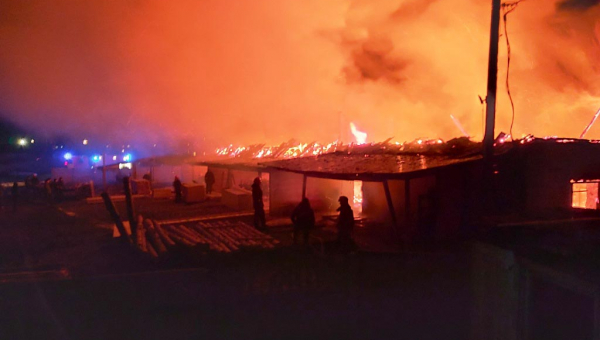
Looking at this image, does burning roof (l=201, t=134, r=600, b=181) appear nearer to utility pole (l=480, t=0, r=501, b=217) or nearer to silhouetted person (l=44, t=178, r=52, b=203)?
utility pole (l=480, t=0, r=501, b=217)

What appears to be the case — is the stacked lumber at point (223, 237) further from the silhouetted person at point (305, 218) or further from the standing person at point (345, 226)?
Result: the standing person at point (345, 226)

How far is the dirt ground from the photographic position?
5.94 meters

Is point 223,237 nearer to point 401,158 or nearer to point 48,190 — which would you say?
point 401,158

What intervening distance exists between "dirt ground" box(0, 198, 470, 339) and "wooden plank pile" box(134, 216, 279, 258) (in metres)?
0.34

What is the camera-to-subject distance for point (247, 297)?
701 cm

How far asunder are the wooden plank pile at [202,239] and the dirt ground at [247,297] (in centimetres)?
34

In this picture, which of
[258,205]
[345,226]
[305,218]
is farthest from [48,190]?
[345,226]

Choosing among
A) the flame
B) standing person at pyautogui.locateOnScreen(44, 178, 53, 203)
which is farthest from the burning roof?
standing person at pyautogui.locateOnScreen(44, 178, 53, 203)

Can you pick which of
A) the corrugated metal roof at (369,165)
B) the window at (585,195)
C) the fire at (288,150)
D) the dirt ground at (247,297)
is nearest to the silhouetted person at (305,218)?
the dirt ground at (247,297)

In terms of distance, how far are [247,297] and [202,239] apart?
276 centimetres

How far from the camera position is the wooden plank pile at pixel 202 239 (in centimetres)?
828

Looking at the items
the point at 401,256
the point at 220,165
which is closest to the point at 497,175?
the point at 401,256

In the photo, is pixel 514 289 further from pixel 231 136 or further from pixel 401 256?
pixel 231 136

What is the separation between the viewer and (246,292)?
711 centimetres
